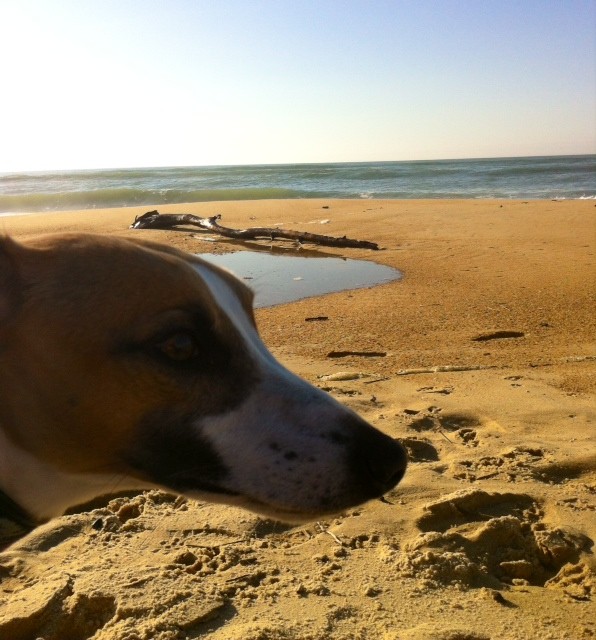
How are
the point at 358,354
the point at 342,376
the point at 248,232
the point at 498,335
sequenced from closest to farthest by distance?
the point at 342,376
the point at 358,354
the point at 498,335
the point at 248,232

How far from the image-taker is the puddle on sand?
9109 mm

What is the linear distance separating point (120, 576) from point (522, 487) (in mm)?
2161

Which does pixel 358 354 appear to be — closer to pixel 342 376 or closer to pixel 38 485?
pixel 342 376

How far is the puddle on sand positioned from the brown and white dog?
5.79 m

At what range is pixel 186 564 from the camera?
3215 mm

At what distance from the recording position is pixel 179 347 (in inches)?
93.4

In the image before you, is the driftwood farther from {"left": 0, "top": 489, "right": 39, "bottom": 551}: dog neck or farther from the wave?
the wave

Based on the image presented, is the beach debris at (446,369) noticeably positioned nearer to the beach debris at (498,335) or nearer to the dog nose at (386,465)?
the beach debris at (498,335)

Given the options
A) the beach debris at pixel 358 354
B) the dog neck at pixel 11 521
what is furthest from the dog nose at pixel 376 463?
the beach debris at pixel 358 354

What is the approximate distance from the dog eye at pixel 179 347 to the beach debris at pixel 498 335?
471 cm

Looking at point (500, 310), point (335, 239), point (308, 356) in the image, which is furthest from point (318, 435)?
point (335, 239)

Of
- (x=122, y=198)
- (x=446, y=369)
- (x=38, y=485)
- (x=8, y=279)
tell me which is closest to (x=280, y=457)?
(x=38, y=485)

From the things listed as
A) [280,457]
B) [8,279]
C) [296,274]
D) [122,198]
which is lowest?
[296,274]

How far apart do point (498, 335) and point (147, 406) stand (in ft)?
16.6
